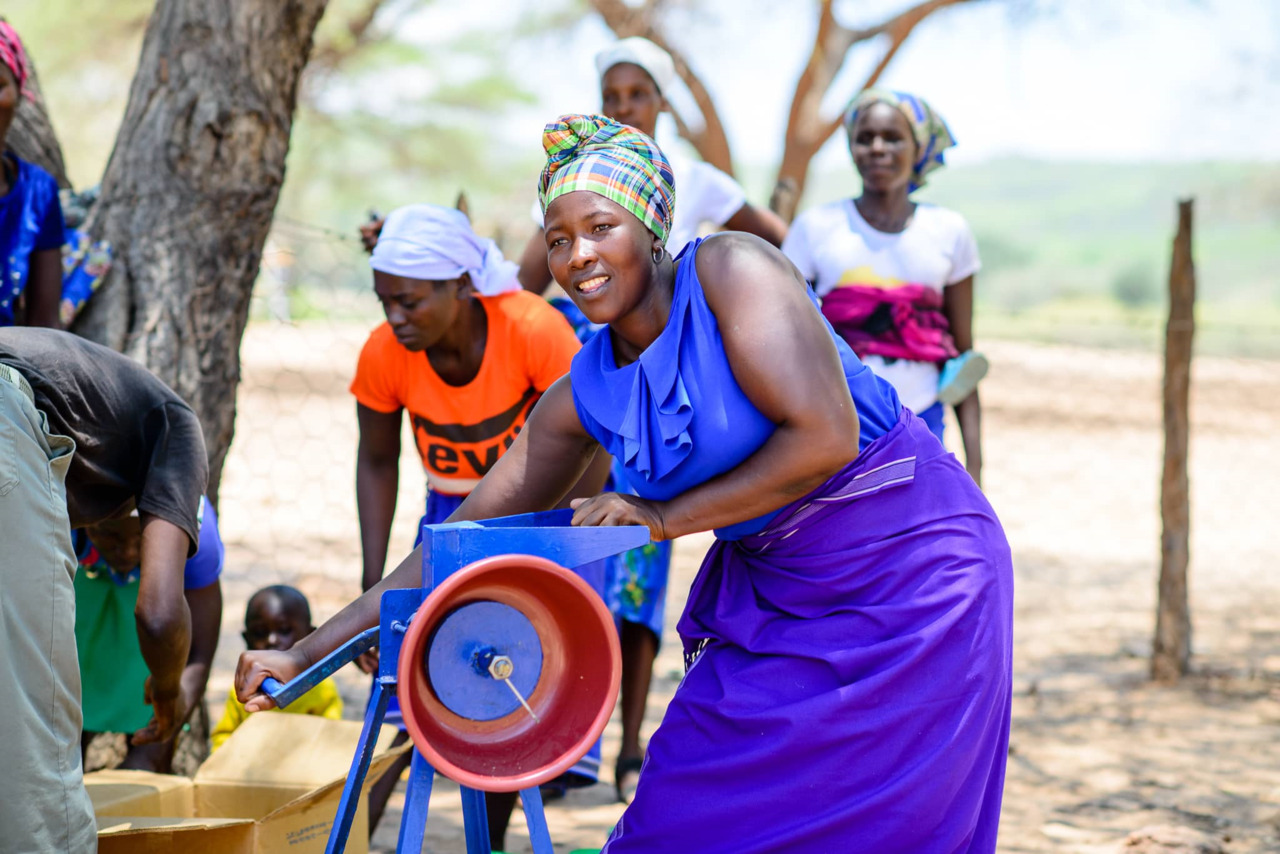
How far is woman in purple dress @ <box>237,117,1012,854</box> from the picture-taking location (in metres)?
2.08

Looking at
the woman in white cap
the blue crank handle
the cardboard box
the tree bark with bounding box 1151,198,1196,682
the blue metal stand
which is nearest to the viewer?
the blue metal stand

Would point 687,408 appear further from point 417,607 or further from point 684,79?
point 684,79

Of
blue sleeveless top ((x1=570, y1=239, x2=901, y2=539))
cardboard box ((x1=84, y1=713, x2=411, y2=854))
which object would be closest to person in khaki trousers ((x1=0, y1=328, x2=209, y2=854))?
cardboard box ((x1=84, y1=713, x2=411, y2=854))

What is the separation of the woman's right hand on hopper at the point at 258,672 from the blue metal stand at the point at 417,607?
0.02 meters

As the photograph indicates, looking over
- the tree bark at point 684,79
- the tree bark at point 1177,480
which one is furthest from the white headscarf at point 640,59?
the tree bark at point 684,79

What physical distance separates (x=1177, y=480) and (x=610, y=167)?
4273 millimetres

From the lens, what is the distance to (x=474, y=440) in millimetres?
3414

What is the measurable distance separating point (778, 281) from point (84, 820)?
149 centimetres

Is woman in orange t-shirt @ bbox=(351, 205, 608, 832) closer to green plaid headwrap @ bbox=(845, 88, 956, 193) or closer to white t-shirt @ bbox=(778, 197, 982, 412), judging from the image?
white t-shirt @ bbox=(778, 197, 982, 412)

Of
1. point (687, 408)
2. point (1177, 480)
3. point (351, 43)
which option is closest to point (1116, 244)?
point (351, 43)

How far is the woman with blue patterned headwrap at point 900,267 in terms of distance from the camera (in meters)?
3.96

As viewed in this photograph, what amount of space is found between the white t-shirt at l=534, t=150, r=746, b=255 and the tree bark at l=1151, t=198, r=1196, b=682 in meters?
2.54

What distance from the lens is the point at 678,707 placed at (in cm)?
223

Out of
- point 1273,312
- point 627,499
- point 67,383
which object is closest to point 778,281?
point 627,499
